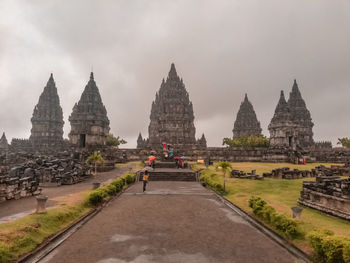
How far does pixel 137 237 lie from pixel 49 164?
69.9ft

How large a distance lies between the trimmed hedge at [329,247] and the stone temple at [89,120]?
41106 mm

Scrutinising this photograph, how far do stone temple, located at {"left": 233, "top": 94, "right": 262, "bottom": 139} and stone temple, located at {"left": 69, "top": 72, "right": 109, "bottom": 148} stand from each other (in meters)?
49.2

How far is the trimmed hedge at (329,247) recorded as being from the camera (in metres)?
5.52

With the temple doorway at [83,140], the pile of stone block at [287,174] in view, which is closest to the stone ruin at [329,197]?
the pile of stone block at [287,174]

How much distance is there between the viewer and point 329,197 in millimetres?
10641

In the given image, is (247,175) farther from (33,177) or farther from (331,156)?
(331,156)

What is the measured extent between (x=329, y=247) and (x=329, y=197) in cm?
587

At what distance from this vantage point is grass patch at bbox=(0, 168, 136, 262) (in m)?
6.32

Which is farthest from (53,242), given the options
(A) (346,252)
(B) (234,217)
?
(A) (346,252)

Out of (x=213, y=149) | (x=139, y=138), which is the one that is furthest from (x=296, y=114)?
(x=139, y=138)

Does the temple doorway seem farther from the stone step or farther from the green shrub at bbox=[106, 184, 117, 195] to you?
the green shrub at bbox=[106, 184, 117, 195]

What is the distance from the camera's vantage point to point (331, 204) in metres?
10.5

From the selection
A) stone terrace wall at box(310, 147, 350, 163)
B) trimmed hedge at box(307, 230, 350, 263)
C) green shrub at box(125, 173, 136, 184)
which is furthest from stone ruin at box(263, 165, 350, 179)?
stone terrace wall at box(310, 147, 350, 163)

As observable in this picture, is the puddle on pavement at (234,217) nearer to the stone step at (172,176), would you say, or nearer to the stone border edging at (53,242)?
the stone border edging at (53,242)
